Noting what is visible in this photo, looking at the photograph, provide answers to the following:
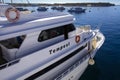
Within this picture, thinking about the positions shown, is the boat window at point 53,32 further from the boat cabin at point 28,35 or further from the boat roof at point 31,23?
the boat roof at point 31,23

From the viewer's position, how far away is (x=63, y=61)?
898 cm

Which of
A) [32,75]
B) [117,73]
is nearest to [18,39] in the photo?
[32,75]

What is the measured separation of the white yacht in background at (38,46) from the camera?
678 centimetres

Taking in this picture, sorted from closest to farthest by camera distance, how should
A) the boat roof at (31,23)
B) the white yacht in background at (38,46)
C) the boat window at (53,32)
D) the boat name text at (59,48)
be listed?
the boat roof at (31,23), the white yacht in background at (38,46), the boat window at (53,32), the boat name text at (59,48)

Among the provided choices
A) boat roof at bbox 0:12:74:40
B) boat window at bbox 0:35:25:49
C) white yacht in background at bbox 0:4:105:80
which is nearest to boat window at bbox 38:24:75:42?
white yacht in background at bbox 0:4:105:80

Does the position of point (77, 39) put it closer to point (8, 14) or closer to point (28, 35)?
point (28, 35)

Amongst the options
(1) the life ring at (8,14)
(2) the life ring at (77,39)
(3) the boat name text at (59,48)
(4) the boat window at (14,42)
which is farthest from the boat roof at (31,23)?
(3) the boat name text at (59,48)

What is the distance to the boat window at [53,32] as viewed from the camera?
787cm

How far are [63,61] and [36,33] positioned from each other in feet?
7.65

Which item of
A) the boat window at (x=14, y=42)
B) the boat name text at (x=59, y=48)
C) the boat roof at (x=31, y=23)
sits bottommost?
the boat name text at (x=59, y=48)

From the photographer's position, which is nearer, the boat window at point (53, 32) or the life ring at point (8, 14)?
the life ring at point (8, 14)

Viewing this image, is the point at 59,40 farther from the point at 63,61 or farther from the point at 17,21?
the point at 17,21

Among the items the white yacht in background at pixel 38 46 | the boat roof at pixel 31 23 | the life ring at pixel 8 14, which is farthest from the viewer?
the life ring at pixel 8 14

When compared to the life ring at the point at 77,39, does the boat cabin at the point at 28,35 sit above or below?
above
